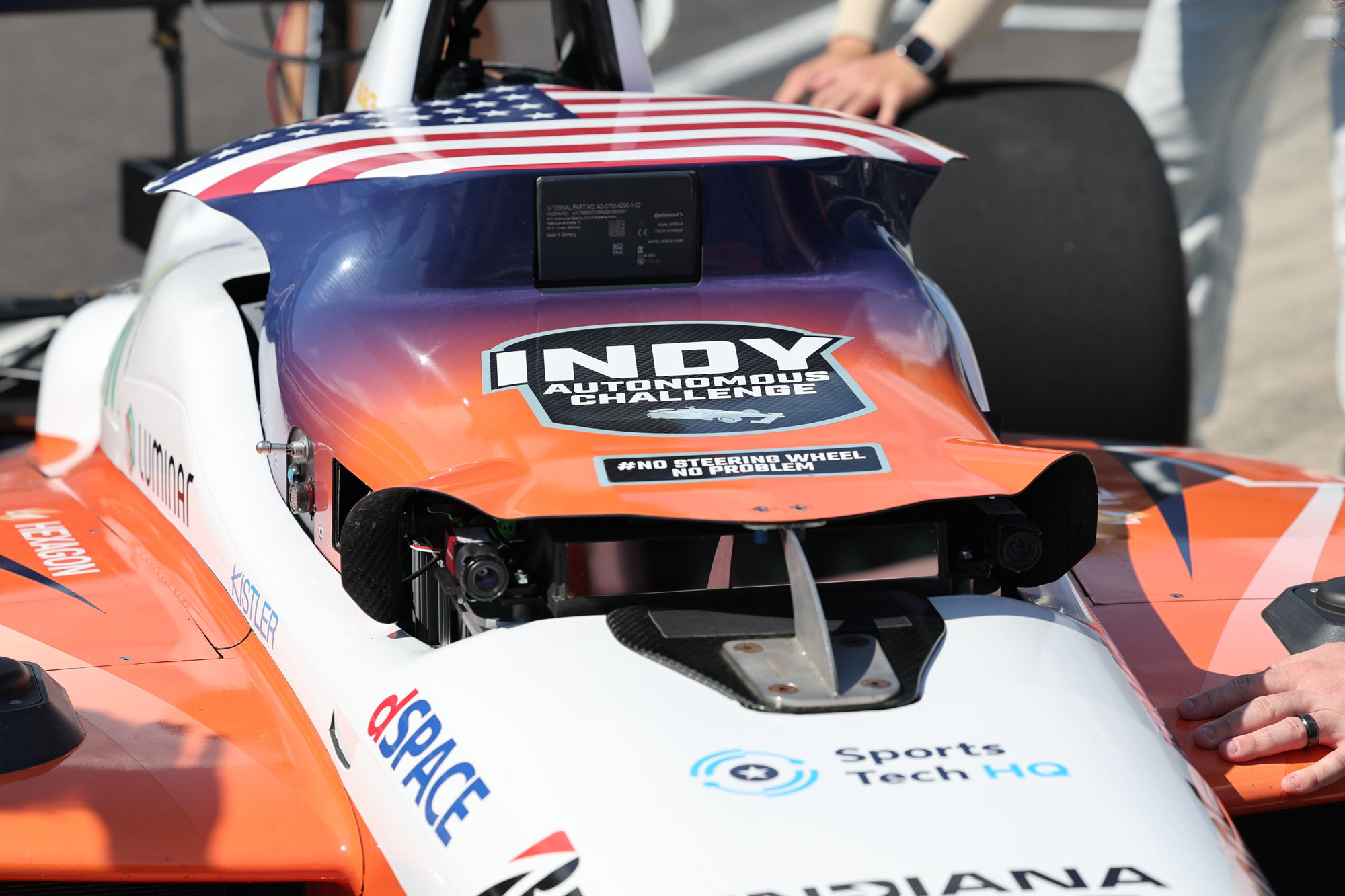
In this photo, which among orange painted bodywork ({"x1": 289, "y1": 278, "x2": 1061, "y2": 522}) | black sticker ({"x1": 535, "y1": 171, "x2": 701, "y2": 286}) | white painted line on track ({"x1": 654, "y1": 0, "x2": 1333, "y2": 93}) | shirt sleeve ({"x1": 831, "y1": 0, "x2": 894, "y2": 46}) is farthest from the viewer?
white painted line on track ({"x1": 654, "y1": 0, "x2": 1333, "y2": 93})

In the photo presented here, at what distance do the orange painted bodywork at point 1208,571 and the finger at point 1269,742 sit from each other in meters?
0.02

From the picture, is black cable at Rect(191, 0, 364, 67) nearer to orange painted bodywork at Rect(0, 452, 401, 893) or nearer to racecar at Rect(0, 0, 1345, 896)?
racecar at Rect(0, 0, 1345, 896)

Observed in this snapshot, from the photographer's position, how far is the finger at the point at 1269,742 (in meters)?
1.88

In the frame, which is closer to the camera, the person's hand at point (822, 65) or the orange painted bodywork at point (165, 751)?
the orange painted bodywork at point (165, 751)

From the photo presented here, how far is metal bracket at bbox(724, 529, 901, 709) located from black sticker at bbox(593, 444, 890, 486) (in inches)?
4.3

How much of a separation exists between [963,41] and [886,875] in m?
2.82

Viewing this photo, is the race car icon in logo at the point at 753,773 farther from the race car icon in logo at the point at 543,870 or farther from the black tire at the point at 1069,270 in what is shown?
the black tire at the point at 1069,270

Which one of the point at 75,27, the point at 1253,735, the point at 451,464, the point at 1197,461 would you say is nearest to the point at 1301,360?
the point at 1197,461

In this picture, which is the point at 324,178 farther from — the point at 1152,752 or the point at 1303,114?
the point at 1303,114

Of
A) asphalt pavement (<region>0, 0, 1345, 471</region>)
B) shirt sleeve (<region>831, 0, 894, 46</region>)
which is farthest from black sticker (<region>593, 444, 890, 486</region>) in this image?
asphalt pavement (<region>0, 0, 1345, 471</region>)

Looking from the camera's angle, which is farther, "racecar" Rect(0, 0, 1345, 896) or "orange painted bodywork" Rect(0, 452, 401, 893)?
"orange painted bodywork" Rect(0, 452, 401, 893)

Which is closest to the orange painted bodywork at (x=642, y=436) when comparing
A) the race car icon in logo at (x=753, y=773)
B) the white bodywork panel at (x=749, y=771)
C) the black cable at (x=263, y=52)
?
the white bodywork panel at (x=749, y=771)

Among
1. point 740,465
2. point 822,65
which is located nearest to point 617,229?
point 740,465

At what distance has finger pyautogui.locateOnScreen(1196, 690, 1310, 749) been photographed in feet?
6.28
